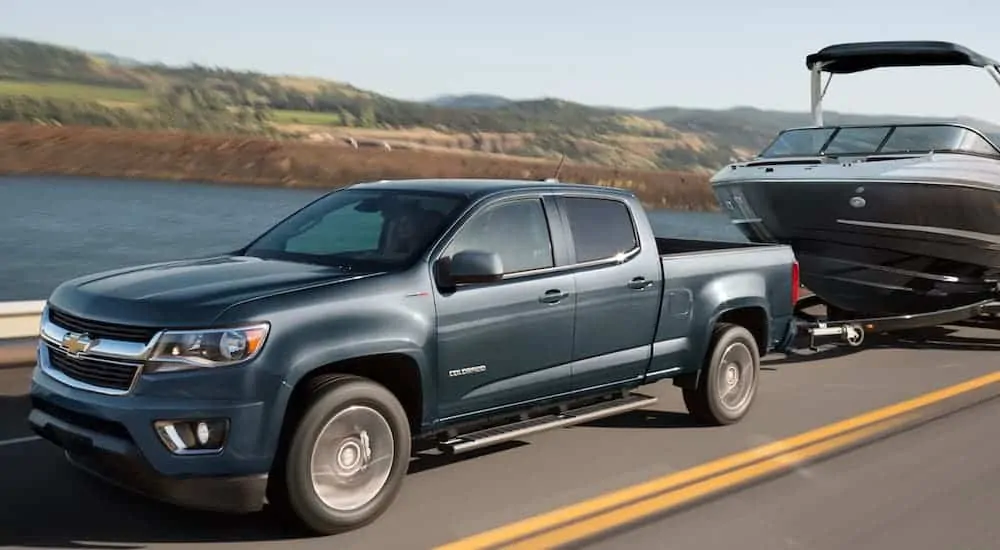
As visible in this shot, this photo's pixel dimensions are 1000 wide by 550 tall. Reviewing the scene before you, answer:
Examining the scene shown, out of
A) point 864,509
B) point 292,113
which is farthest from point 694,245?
point 292,113

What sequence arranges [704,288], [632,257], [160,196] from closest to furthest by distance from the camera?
[632,257]
[704,288]
[160,196]

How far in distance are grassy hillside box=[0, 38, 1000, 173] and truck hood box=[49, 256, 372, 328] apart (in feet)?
90.3

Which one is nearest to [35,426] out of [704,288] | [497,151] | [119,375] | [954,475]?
[119,375]

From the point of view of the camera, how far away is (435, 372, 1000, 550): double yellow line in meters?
5.04

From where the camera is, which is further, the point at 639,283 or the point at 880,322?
the point at 880,322

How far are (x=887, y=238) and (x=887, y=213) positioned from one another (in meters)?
0.29

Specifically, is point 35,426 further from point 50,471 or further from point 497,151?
point 497,151

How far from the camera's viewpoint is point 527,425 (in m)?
6.07

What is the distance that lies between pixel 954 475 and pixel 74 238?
1125 cm

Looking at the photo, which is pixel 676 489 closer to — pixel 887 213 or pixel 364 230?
pixel 364 230

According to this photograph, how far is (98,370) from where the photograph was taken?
15.7 ft

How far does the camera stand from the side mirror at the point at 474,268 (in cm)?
545

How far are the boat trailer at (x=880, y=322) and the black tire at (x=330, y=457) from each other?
18.3ft

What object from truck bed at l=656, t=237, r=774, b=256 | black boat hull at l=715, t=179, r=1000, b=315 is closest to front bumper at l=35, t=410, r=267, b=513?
truck bed at l=656, t=237, r=774, b=256
